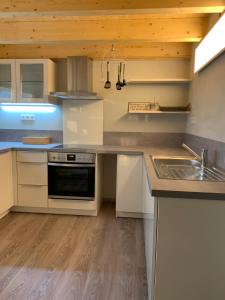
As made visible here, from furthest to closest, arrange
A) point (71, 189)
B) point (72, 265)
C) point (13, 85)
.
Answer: point (13, 85) < point (71, 189) < point (72, 265)

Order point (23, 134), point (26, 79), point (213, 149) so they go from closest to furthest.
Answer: point (213, 149) < point (26, 79) < point (23, 134)

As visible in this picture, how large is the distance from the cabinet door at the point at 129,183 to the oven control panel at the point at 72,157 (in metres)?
0.35

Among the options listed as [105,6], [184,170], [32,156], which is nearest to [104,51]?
[105,6]

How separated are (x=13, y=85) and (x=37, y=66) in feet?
1.39

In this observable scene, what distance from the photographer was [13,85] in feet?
11.0

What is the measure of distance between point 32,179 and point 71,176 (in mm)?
515

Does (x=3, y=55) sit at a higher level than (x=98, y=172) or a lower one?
higher

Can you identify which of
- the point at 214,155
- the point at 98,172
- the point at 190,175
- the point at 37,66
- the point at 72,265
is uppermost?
the point at 37,66

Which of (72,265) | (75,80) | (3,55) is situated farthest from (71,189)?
(3,55)

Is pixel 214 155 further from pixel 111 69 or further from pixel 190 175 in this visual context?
pixel 111 69

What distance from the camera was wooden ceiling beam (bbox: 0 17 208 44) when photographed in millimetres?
2717

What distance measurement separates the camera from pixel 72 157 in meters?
3.08

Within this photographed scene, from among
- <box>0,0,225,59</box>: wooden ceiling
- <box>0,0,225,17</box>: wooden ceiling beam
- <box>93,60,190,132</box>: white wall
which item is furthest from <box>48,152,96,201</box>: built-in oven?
<box>0,0,225,17</box>: wooden ceiling beam

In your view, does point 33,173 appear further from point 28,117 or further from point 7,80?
point 7,80
